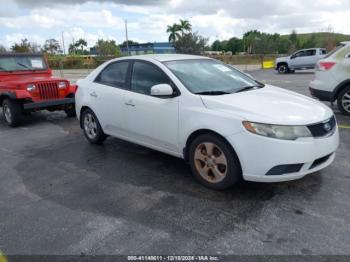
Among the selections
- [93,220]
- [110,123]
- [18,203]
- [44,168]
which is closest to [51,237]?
[93,220]

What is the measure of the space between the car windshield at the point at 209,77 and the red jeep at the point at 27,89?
450cm

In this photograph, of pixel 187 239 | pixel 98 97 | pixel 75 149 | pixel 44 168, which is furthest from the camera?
pixel 75 149

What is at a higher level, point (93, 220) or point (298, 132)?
point (298, 132)

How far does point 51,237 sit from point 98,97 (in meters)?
2.72

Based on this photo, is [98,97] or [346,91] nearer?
[98,97]

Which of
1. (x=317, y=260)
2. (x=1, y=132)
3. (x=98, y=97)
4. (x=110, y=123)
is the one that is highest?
(x=98, y=97)

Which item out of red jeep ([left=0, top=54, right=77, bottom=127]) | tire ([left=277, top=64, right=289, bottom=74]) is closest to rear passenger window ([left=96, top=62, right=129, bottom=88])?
red jeep ([left=0, top=54, right=77, bottom=127])

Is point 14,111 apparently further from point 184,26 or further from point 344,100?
point 184,26

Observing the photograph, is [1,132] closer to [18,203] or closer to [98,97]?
[98,97]

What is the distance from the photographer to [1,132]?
7.48 m

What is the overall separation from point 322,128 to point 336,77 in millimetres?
4372

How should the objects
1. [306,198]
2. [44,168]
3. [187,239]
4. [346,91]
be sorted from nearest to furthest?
[187,239] < [306,198] < [44,168] < [346,91]

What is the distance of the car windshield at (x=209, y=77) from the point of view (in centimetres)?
407

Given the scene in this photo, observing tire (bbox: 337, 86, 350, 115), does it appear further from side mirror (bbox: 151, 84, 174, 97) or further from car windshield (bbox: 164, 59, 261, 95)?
side mirror (bbox: 151, 84, 174, 97)
